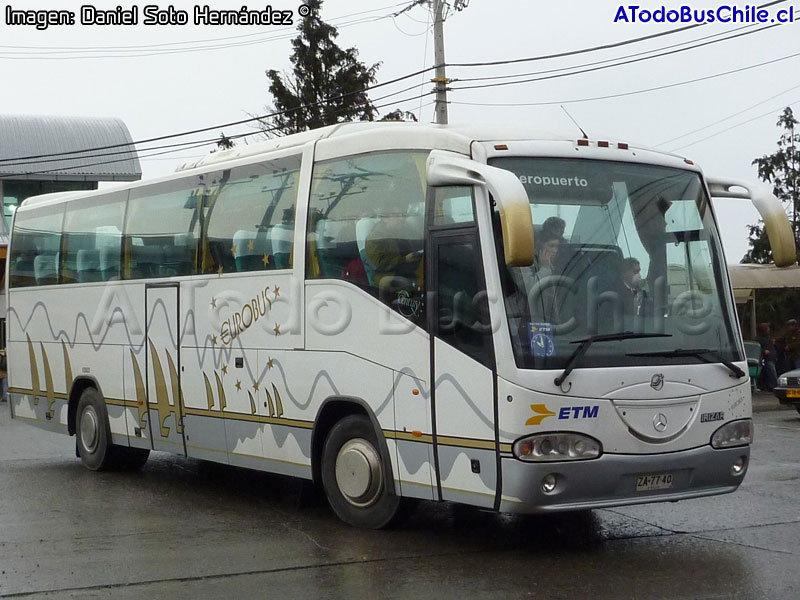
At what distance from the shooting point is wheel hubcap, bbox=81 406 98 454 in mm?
13773

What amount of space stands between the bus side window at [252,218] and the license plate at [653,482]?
3.61 meters

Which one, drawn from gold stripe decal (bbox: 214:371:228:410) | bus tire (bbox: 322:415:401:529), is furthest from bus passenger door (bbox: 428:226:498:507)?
gold stripe decal (bbox: 214:371:228:410)

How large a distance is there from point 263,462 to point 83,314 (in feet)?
14.1

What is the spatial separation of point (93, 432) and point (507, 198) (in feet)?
25.6

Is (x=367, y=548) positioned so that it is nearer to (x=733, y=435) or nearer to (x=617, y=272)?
(x=617, y=272)

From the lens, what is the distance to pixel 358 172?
Result: 9664mm

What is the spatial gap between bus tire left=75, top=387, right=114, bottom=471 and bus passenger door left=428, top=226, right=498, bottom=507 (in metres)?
6.07

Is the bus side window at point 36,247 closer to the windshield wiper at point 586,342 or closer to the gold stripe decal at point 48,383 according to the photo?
the gold stripe decal at point 48,383

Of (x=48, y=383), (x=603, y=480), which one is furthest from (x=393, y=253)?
(x=48, y=383)

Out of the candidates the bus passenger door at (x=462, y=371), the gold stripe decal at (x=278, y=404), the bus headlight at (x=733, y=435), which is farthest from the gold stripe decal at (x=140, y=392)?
the bus headlight at (x=733, y=435)

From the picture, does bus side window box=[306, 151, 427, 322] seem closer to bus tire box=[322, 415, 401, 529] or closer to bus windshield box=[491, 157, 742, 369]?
bus windshield box=[491, 157, 742, 369]

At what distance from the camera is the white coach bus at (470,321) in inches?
320

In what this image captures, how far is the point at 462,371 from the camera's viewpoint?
8.41 metres

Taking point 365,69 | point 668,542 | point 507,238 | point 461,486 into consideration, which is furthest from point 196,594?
point 365,69
